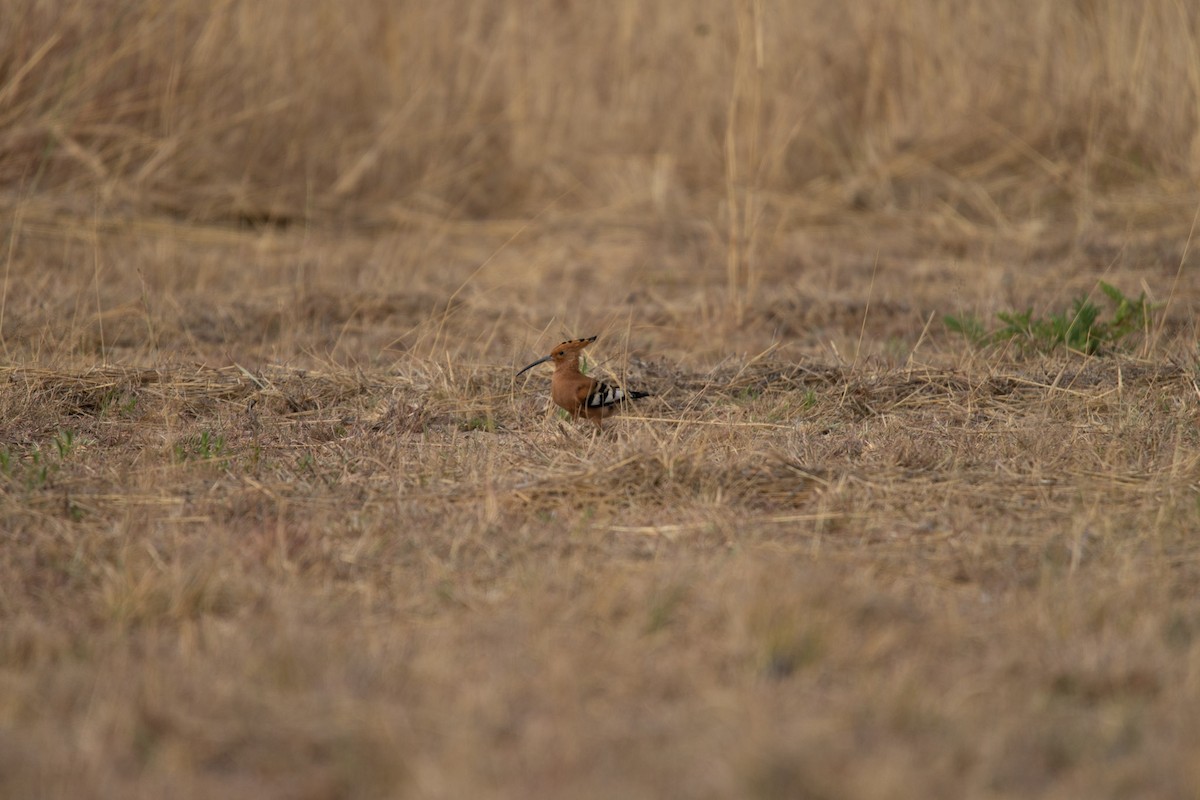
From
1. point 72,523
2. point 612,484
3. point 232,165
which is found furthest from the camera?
point 232,165

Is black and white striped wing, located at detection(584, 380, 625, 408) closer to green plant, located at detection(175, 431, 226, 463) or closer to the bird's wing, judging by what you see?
the bird's wing

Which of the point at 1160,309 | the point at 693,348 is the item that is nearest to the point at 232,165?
the point at 693,348

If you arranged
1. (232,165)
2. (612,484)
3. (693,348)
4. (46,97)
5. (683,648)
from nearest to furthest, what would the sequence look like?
(683,648) < (612,484) < (693,348) < (46,97) < (232,165)

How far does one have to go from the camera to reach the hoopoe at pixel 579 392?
12.4ft

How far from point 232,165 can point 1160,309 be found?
5070 mm

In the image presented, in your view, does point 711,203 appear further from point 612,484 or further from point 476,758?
point 476,758

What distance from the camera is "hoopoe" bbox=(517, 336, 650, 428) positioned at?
3783 millimetres

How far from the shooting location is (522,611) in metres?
2.51

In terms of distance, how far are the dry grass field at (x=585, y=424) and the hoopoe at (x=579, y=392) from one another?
0.10 metres

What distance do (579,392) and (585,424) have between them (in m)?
0.24

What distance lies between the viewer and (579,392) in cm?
377

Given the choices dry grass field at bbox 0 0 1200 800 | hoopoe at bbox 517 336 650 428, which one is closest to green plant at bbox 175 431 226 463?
dry grass field at bbox 0 0 1200 800

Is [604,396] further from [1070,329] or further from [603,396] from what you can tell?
[1070,329]

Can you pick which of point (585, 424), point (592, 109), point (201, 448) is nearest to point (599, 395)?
point (585, 424)
